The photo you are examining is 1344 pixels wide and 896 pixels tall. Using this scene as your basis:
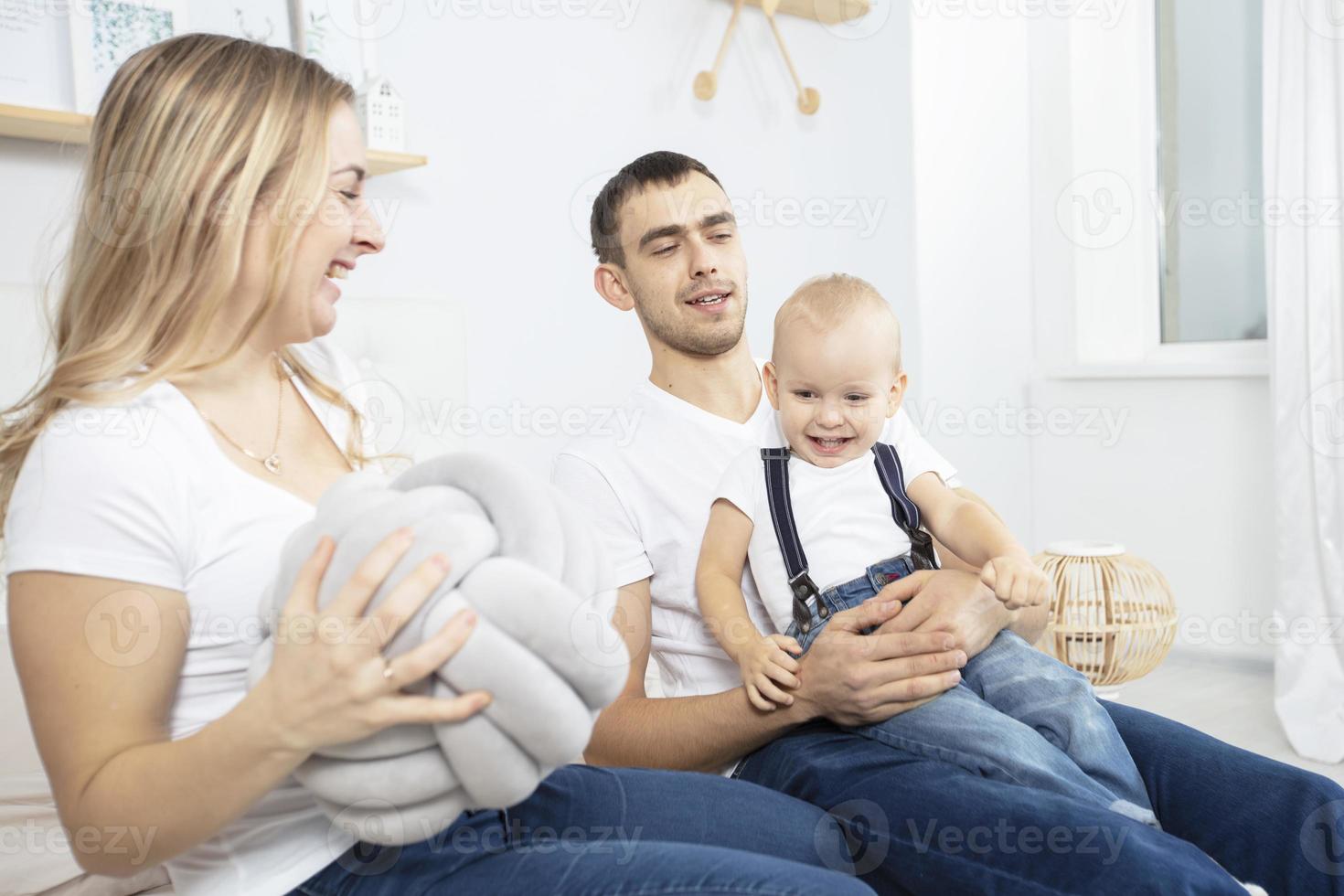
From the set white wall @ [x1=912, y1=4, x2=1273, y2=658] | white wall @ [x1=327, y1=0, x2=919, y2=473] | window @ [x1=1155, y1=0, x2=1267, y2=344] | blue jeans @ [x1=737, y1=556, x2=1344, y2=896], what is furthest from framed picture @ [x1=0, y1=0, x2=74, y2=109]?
window @ [x1=1155, y1=0, x2=1267, y2=344]

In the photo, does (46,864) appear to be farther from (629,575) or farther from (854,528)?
(854,528)

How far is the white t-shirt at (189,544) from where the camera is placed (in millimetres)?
847

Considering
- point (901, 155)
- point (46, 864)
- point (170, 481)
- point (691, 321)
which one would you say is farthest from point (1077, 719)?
point (901, 155)

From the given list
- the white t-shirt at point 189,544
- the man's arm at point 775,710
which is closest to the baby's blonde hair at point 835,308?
the man's arm at point 775,710

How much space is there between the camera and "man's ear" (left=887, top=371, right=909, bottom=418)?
56.9 inches

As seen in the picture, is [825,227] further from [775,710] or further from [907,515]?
[775,710]

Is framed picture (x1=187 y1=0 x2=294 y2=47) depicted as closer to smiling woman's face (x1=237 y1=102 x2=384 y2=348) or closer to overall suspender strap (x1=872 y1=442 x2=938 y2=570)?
smiling woman's face (x1=237 y1=102 x2=384 y2=348)

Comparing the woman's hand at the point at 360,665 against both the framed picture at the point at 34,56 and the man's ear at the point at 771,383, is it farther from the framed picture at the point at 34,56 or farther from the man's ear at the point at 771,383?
the framed picture at the point at 34,56

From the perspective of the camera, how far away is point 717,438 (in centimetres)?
155

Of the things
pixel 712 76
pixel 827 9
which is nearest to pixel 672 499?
pixel 712 76

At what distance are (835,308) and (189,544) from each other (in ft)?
2.65

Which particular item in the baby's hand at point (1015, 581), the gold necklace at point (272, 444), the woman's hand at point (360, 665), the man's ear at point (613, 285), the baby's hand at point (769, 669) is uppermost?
the man's ear at point (613, 285)

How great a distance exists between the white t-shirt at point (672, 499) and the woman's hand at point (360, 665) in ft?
2.30

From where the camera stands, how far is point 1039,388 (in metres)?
3.56
